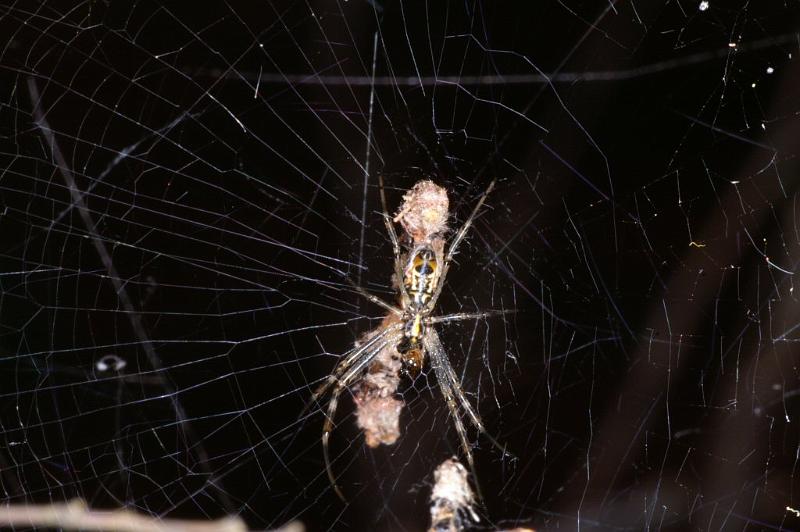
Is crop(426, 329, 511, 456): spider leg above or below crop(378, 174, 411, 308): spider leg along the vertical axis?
below

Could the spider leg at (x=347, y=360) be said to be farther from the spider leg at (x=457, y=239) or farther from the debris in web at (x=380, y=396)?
the spider leg at (x=457, y=239)

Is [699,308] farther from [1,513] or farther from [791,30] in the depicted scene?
[1,513]

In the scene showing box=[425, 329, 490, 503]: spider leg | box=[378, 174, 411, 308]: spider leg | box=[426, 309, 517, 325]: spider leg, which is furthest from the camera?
box=[425, 329, 490, 503]: spider leg

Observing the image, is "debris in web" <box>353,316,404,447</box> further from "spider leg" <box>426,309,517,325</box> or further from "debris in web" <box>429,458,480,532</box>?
"debris in web" <box>429,458,480,532</box>

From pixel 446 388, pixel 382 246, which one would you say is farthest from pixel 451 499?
pixel 382 246

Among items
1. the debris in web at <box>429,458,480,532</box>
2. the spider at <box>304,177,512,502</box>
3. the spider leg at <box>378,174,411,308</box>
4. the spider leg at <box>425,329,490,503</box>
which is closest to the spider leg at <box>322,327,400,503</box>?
the spider at <box>304,177,512,502</box>

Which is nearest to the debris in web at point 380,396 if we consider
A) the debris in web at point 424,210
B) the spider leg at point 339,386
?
the spider leg at point 339,386

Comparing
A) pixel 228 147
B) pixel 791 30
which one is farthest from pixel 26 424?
pixel 791 30
